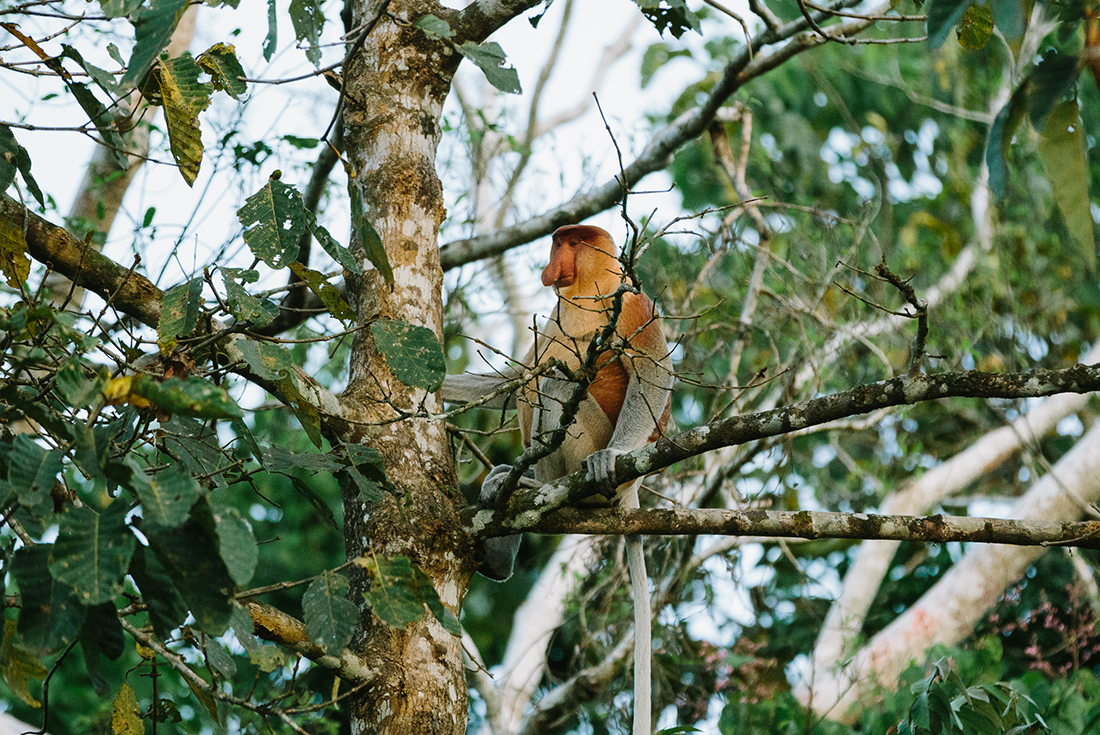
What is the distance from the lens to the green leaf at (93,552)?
1.21 metres

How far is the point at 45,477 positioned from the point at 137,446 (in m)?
0.53

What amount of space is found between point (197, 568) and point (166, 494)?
4.8 inches

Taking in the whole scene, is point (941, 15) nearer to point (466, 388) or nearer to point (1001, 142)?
point (1001, 142)

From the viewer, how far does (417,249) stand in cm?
249

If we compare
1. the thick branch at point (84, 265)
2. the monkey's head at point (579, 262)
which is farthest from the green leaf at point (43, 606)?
the monkey's head at point (579, 262)

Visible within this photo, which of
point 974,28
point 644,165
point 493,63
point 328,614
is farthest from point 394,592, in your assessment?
point 644,165

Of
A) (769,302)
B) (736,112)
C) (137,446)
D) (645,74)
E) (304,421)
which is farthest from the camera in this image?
(645,74)

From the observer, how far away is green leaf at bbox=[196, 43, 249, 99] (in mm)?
1979

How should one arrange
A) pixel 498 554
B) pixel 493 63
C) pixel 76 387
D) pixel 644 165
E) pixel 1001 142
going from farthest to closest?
pixel 644 165, pixel 498 554, pixel 493 63, pixel 76 387, pixel 1001 142

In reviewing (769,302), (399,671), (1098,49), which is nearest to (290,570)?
(769,302)

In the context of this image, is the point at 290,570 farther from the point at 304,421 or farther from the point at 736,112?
the point at 304,421

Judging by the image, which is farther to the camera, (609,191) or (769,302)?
(769,302)

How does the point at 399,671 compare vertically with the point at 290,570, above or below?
below

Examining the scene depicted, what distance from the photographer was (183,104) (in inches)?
73.3
